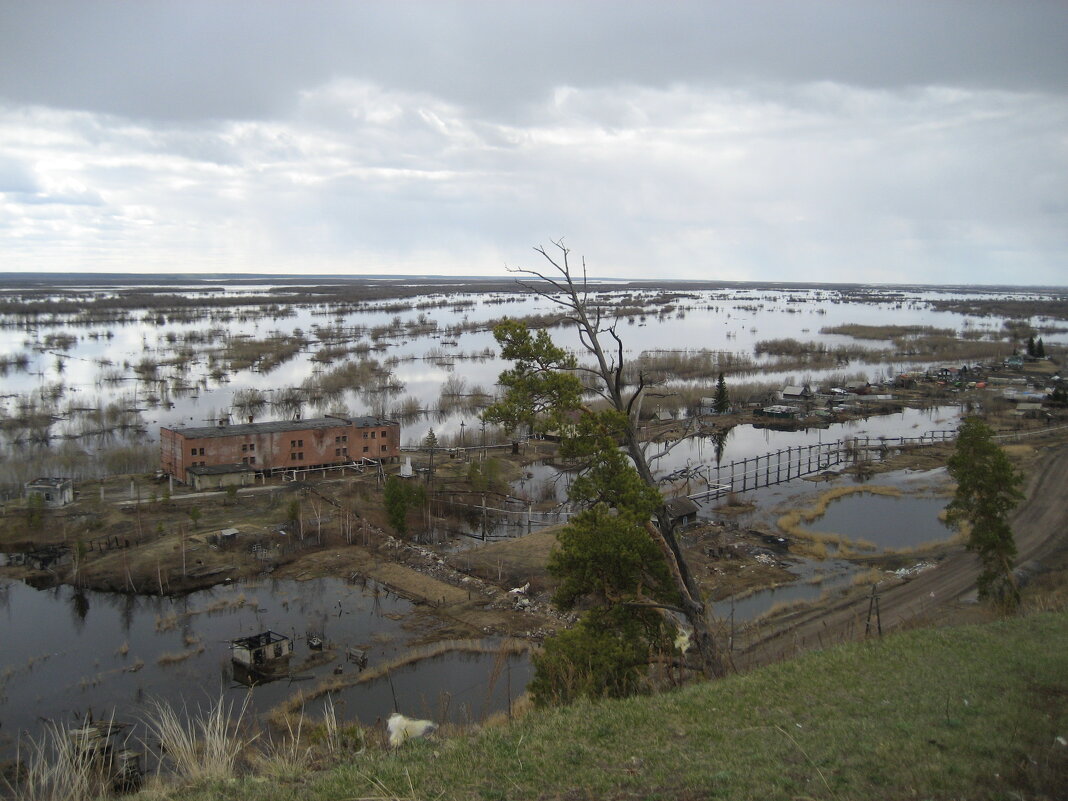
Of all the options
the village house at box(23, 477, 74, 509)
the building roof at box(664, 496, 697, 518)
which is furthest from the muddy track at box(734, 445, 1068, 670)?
the village house at box(23, 477, 74, 509)

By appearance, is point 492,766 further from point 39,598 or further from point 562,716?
point 39,598

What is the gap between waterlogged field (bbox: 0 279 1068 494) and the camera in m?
34.2

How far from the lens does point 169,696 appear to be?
12.9 metres

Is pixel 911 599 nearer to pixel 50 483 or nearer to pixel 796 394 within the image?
pixel 50 483

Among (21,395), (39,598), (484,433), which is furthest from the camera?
(21,395)

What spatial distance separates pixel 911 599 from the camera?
50.9ft

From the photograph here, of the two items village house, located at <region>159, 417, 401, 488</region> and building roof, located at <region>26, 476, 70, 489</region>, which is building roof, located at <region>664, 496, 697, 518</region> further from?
building roof, located at <region>26, 476, 70, 489</region>

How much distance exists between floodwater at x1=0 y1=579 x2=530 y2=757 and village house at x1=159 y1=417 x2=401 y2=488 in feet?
25.7

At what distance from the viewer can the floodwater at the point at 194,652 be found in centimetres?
1254

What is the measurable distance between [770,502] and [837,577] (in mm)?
7396

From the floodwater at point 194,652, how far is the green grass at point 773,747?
18.4ft

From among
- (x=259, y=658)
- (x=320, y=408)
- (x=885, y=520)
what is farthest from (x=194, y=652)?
(x=320, y=408)

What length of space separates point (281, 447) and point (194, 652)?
40.8 feet

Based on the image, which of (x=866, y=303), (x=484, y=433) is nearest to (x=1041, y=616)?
(x=484, y=433)
